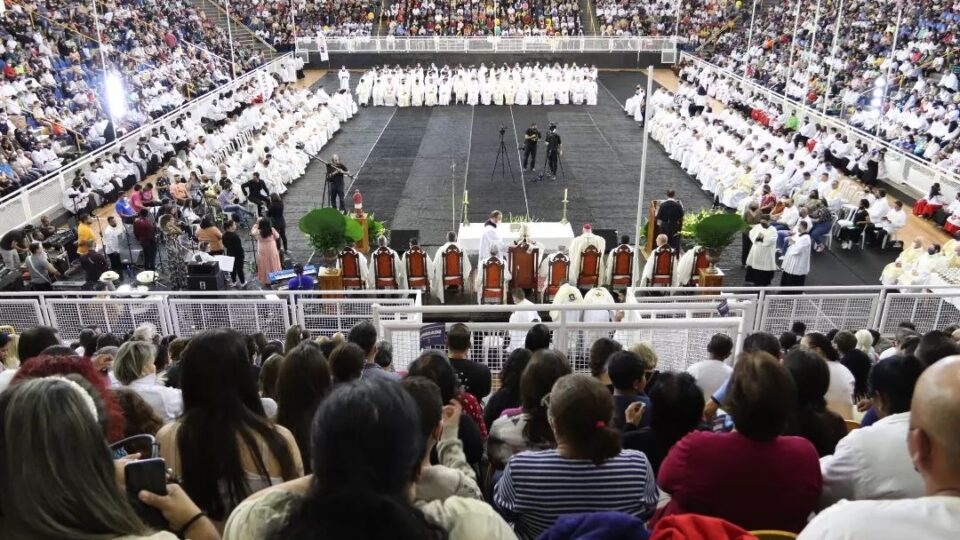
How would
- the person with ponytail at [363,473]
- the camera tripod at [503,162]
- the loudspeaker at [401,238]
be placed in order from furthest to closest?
the camera tripod at [503,162] → the loudspeaker at [401,238] → the person with ponytail at [363,473]

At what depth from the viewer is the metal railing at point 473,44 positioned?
31016 millimetres

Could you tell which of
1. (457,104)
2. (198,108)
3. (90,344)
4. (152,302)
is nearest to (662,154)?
(457,104)

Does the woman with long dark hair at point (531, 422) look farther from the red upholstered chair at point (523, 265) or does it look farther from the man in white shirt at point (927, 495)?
the red upholstered chair at point (523, 265)

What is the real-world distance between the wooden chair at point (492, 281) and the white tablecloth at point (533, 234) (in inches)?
63.4

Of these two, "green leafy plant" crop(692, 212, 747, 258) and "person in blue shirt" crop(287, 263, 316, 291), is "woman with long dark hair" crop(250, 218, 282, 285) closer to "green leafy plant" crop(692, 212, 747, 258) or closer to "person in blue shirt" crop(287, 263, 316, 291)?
"person in blue shirt" crop(287, 263, 316, 291)

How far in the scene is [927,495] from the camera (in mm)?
1880

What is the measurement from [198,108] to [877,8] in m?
26.5

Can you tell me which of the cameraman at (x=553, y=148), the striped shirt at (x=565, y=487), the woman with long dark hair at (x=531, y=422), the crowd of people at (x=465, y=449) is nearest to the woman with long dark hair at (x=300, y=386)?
the crowd of people at (x=465, y=449)

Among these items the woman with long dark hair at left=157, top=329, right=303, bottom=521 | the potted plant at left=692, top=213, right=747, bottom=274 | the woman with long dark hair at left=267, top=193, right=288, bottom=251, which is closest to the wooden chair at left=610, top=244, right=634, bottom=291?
the potted plant at left=692, top=213, right=747, bottom=274

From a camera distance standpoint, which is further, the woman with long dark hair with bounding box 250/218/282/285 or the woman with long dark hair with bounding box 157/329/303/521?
the woman with long dark hair with bounding box 250/218/282/285

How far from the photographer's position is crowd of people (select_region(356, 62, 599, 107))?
25.6 meters

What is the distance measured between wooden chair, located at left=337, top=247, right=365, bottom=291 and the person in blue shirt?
52 cm

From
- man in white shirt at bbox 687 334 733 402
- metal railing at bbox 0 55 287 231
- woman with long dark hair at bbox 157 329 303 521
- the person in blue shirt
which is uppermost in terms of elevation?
woman with long dark hair at bbox 157 329 303 521

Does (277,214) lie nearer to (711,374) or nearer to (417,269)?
(417,269)
